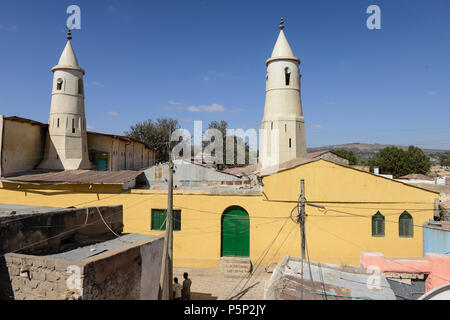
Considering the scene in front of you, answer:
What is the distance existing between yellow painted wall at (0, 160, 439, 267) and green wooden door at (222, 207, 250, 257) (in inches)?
11.4

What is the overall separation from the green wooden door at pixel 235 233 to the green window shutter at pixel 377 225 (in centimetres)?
580

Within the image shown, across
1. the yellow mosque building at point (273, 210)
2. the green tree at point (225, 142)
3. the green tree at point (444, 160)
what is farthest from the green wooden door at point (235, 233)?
the green tree at point (444, 160)

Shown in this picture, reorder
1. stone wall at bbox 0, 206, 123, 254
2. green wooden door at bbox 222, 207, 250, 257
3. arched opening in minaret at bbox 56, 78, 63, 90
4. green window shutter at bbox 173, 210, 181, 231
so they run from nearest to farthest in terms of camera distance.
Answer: stone wall at bbox 0, 206, 123, 254 → green wooden door at bbox 222, 207, 250, 257 → green window shutter at bbox 173, 210, 181, 231 → arched opening in minaret at bbox 56, 78, 63, 90

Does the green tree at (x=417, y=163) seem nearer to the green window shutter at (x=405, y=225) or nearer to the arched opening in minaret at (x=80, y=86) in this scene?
the green window shutter at (x=405, y=225)

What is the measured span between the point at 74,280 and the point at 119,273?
1.10 metres

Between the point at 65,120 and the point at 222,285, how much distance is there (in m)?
14.5

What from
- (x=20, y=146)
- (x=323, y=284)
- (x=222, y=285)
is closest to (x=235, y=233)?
(x=222, y=285)

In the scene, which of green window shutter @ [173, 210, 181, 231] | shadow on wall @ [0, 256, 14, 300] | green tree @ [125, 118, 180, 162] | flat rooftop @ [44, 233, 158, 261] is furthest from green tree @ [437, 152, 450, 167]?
shadow on wall @ [0, 256, 14, 300]

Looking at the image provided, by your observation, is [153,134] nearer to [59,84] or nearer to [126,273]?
[59,84]

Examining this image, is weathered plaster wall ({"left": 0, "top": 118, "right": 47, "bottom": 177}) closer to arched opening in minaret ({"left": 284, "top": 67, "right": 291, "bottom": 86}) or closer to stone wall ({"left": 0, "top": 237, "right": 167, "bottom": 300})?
stone wall ({"left": 0, "top": 237, "right": 167, "bottom": 300})

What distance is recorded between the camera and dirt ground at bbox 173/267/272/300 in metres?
11.5

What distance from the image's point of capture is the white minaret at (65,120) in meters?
19.1

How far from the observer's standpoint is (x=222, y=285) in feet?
41.3
